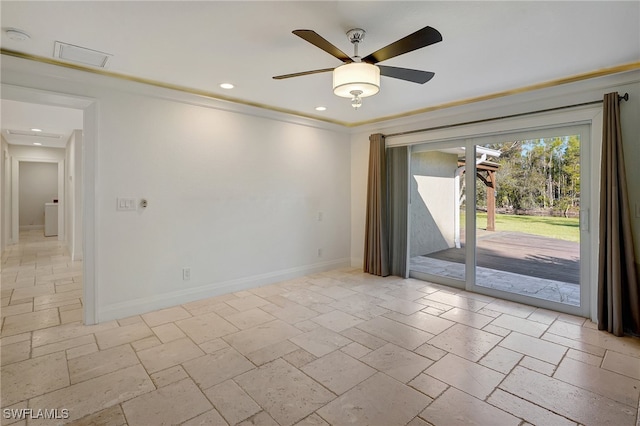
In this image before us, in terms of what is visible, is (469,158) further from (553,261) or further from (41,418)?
(41,418)

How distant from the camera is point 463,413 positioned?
1924 mm

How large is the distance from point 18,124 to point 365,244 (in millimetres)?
6709

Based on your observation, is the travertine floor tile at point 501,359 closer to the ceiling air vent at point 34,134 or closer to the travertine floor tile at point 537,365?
the travertine floor tile at point 537,365

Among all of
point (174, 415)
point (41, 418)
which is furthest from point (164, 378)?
point (41, 418)

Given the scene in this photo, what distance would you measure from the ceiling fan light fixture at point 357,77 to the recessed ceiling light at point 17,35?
2389 millimetres

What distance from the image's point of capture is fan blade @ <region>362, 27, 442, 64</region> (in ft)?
6.01

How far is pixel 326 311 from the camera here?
11.8ft

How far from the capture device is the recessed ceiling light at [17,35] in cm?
234

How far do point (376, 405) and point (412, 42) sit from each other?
2.30 m

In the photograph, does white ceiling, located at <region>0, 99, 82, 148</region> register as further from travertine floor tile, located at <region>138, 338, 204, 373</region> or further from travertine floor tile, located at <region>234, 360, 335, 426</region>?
travertine floor tile, located at <region>234, 360, 335, 426</region>

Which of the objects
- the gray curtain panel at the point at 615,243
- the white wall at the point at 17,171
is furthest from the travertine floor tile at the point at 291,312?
the white wall at the point at 17,171

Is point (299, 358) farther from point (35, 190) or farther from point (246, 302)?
point (35, 190)

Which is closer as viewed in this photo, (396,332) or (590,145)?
(396,332)

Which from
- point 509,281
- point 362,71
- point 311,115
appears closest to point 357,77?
point 362,71
